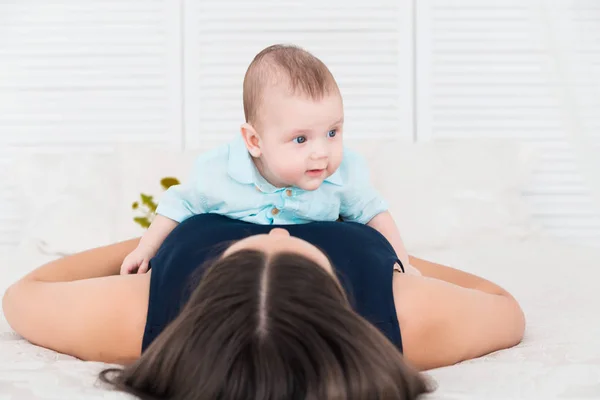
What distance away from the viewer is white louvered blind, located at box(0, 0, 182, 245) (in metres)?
3.66

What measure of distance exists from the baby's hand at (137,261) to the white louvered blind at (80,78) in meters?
2.18

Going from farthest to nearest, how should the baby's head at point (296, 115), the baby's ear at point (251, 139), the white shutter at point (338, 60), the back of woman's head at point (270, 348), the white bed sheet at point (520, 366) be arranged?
the white shutter at point (338, 60) → the baby's ear at point (251, 139) → the baby's head at point (296, 115) → the white bed sheet at point (520, 366) → the back of woman's head at point (270, 348)

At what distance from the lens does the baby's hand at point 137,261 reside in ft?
4.89

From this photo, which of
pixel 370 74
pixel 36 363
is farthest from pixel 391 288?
pixel 370 74

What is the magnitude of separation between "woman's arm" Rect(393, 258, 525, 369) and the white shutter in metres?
2.36

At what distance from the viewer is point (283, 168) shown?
1.43m

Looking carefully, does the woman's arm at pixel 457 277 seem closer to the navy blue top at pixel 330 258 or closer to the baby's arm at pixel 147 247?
the navy blue top at pixel 330 258

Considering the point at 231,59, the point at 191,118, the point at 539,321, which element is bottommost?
the point at 539,321

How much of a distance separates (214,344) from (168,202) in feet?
2.30

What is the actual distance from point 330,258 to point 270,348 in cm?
34

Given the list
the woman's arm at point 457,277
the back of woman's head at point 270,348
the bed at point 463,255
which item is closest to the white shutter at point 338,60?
the bed at point 463,255

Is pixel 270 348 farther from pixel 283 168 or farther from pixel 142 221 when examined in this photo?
pixel 142 221

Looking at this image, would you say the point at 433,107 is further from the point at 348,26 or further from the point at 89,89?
the point at 89,89

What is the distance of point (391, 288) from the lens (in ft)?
3.93
